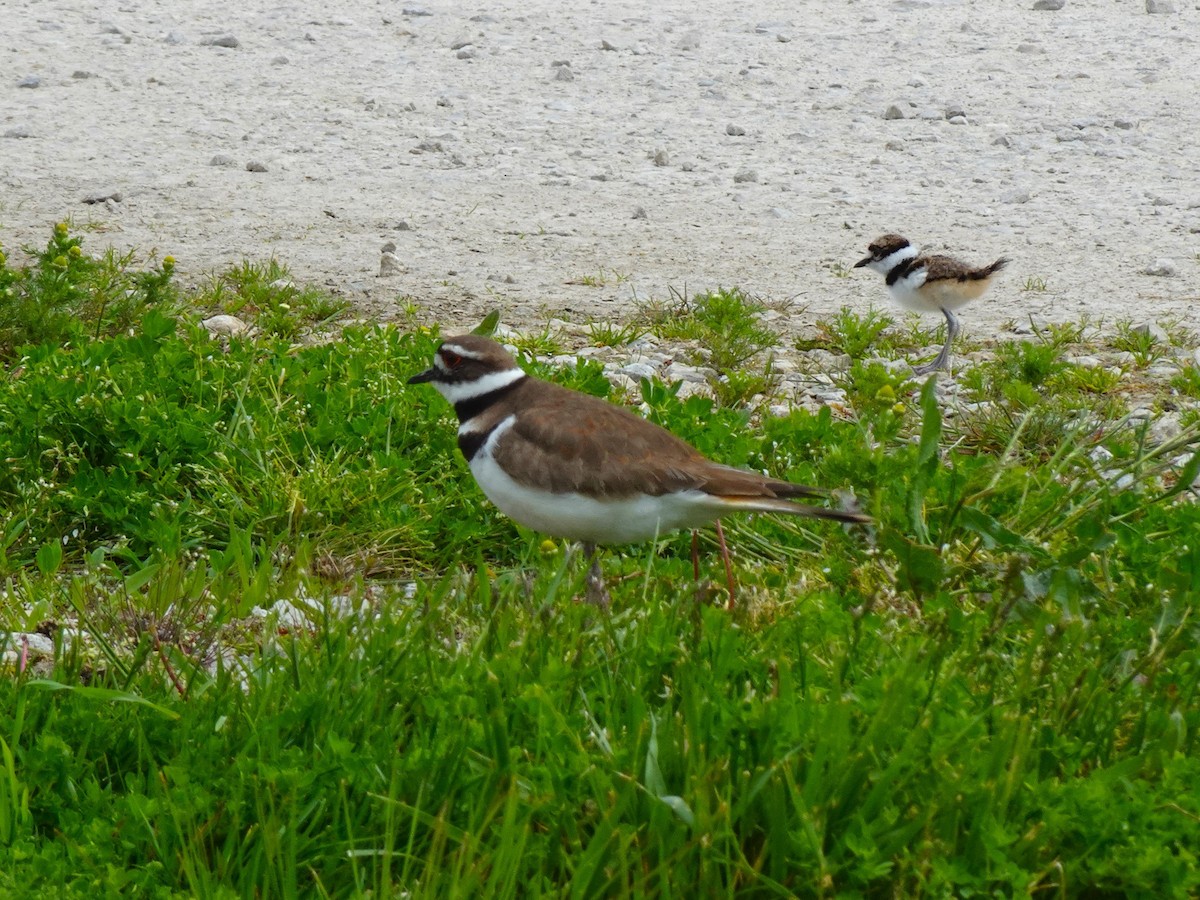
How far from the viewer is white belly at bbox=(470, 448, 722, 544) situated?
5.21 m

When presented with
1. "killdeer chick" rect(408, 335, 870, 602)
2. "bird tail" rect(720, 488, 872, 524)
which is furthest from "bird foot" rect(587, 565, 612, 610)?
"bird tail" rect(720, 488, 872, 524)

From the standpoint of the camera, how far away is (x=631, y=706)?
3.65 meters

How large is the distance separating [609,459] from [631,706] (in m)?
1.71

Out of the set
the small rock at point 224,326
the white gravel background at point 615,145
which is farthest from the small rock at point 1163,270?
the small rock at point 224,326

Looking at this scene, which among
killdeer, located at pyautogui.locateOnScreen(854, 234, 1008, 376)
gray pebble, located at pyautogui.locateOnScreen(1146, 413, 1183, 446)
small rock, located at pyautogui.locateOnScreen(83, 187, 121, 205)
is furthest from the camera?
small rock, located at pyautogui.locateOnScreen(83, 187, 121, 205)

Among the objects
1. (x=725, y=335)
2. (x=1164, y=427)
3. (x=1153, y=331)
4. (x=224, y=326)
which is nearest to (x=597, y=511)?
(x=1164, y=427)

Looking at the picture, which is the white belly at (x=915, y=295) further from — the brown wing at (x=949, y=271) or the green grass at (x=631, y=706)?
the green grass at (x=631, y=706)

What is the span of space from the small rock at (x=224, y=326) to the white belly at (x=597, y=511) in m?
3.40

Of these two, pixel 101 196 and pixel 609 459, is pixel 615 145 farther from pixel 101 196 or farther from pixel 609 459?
pixel 609 459

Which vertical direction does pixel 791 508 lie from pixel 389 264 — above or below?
above

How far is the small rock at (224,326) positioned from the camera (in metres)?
8.38

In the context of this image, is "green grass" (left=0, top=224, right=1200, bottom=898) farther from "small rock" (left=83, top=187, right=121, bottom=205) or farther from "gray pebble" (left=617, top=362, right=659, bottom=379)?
"small rock" (left=83, top=187, right=121, bottom=205)

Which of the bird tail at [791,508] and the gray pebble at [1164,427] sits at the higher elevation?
Result: the bird tail at [791,508]

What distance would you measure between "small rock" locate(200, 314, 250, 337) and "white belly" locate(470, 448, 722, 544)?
3.40 metres
